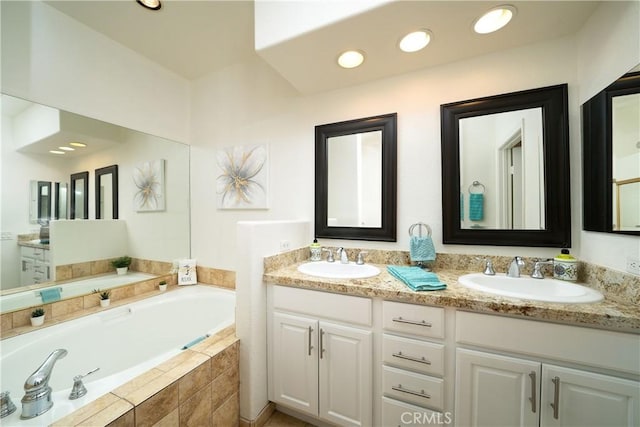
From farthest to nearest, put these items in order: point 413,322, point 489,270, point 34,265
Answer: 1. point 34,265
2. point 489,270
3. point 413,322

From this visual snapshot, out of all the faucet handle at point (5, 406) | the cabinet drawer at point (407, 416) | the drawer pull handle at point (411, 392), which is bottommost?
the cabinet drawer at point (407, 416)

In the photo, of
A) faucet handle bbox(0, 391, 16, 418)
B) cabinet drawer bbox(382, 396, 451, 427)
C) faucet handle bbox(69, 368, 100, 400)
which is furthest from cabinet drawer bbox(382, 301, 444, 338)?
faucet handle bbox(0, 391, 16, 418)

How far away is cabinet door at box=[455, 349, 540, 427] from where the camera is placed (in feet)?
3.10

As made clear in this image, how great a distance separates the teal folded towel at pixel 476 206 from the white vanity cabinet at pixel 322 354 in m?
0.91

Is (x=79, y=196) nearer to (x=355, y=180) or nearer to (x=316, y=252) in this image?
(x=316, y=252)

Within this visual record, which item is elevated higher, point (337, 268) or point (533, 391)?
point (337, 268)

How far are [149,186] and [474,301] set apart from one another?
2751 mm

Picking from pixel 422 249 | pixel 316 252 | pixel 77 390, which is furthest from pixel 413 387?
pixel 77 390

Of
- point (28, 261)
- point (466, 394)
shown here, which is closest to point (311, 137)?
point (466, 394)

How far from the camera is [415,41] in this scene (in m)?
1.37

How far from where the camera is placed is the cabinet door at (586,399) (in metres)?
0.83

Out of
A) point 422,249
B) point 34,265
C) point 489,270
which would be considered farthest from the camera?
point 34,265

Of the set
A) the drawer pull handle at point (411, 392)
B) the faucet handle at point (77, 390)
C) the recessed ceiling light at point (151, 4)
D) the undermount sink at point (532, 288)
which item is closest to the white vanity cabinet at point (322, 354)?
the drawer pull handle at point (411, 392)

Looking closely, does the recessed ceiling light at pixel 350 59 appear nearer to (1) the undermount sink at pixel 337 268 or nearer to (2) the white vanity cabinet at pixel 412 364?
(1) the undermount sink at pixel 337 268
